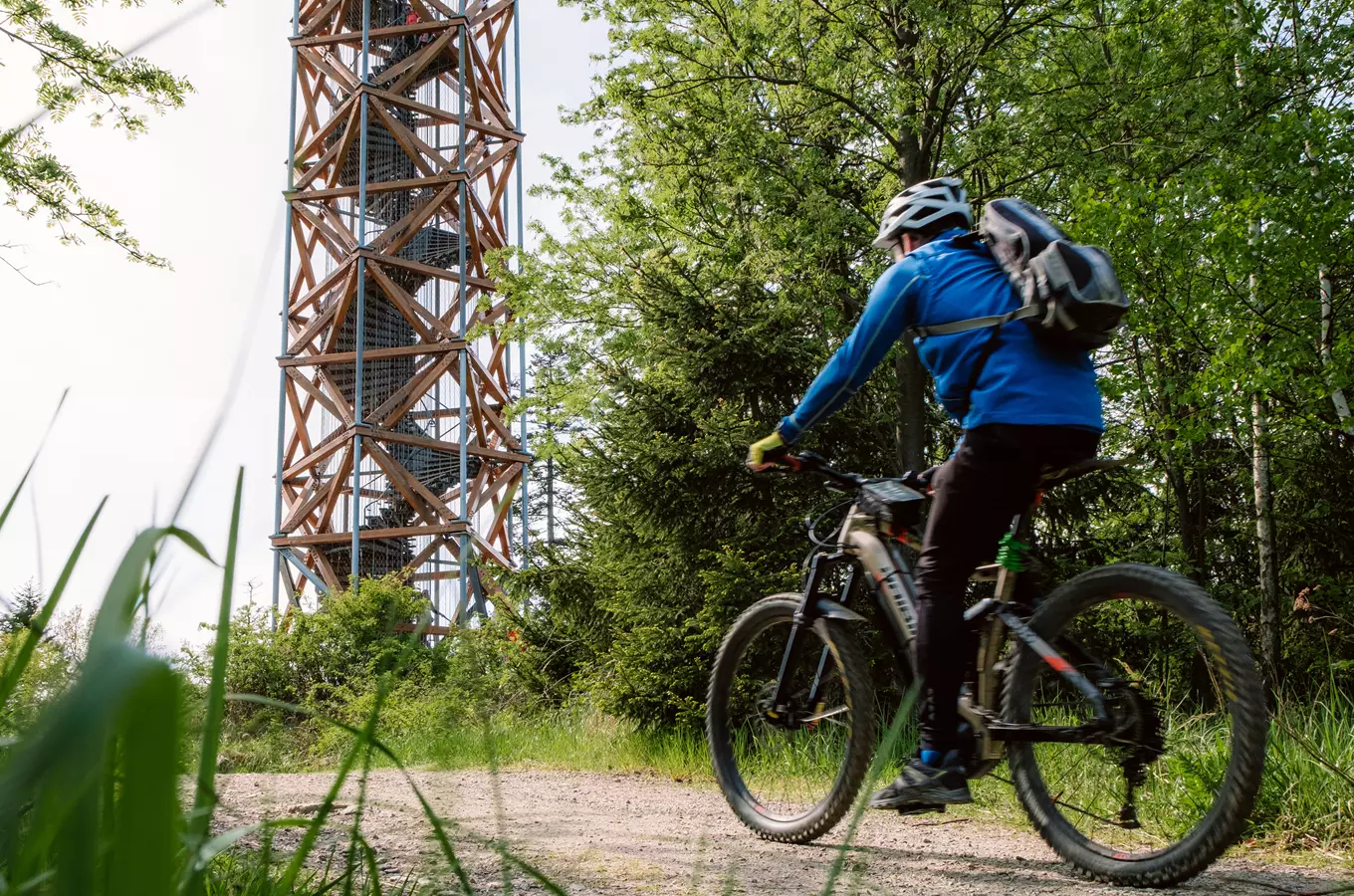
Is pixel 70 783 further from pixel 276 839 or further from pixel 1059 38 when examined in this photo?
pixel 1059 38

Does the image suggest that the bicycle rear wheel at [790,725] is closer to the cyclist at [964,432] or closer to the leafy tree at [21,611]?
the cyclist at [964,432]

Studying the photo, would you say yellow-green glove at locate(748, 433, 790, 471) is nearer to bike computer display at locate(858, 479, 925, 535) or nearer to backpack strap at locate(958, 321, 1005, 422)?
bike computer display at locate(858, 479, 925, 535)

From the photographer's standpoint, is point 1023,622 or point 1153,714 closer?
point 1153,714

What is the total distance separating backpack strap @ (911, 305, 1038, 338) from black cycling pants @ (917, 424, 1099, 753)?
262 millimetres

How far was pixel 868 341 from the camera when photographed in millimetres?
2898

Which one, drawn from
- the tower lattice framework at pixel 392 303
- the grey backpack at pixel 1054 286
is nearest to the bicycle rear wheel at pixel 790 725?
the grey backpack at pixel 1054 286

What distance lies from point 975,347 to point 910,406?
22.2ft

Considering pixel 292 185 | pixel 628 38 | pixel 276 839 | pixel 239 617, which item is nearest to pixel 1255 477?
pixel 628 38

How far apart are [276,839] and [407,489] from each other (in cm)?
Result: 1927

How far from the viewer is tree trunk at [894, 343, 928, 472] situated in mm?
9227

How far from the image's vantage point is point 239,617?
14273 mm

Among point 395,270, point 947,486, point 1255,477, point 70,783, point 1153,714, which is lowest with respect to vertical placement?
point 1153,714

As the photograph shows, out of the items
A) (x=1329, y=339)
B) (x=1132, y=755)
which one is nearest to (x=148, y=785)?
(x=1132, y=755)

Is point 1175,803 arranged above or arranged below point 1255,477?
below
